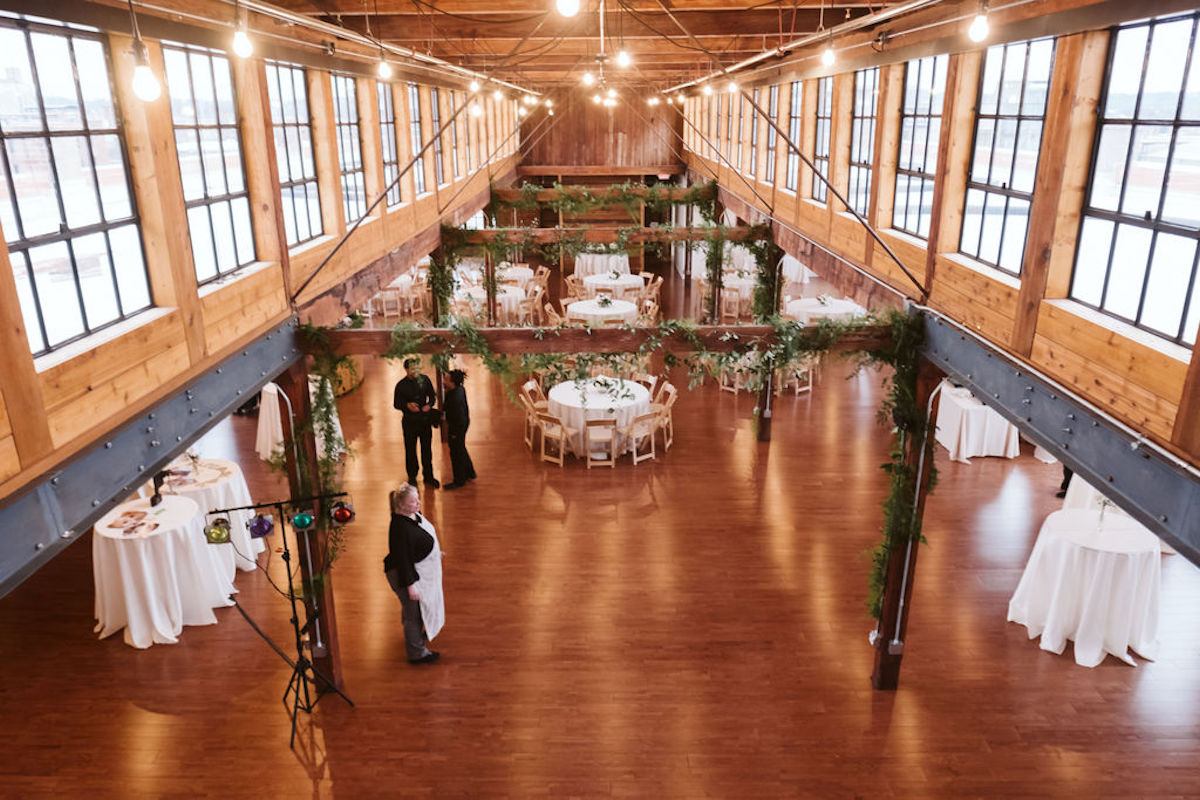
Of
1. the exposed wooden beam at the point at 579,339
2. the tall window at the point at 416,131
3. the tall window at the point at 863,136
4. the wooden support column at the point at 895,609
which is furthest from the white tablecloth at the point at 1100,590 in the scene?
the tall window at the point at 416,131

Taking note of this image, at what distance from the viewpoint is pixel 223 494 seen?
7.78 metres

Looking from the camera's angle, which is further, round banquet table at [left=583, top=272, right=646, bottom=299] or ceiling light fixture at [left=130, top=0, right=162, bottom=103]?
round banquet table at [left=583, top=272, right=646, bottom=299]

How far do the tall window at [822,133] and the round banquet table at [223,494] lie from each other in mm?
6794

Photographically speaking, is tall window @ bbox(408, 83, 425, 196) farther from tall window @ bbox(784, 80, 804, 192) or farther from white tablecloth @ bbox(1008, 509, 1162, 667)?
white tablecloth @ bbox(1008, 509, 1162, 667)

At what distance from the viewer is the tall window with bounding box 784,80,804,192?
31.3 feet

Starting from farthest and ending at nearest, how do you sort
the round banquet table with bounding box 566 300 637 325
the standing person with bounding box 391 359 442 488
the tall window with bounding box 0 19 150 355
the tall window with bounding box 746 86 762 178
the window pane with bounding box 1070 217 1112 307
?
the round banquet table with bounding box 566 300 637 325 → the tall window with bounding box 746 86 762 178 → the standing person with bounding box 391 359 442 488 → the window pane with bounding box 1070 217 1112 307 → the tall window with bounding box 0 19 150 355

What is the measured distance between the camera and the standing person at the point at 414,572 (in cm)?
608

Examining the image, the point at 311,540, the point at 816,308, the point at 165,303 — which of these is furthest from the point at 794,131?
the point at 165,303

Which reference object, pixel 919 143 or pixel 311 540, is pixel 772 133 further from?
pixel 311 540

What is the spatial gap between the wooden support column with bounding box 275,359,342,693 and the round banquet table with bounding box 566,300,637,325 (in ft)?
26.6

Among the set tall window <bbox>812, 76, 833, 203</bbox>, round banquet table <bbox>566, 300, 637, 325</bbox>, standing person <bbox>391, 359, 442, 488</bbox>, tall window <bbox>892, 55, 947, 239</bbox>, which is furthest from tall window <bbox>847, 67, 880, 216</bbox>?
round banquet table <bbox>566, 300, 637, 325</bbox>

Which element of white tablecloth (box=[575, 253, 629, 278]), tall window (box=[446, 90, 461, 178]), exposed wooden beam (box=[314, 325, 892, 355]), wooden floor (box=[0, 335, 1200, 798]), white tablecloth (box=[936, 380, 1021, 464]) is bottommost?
wooden floor (box=[0, 335, 1200, 798])

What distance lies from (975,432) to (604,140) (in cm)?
1568

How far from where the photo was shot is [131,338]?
151 inches
